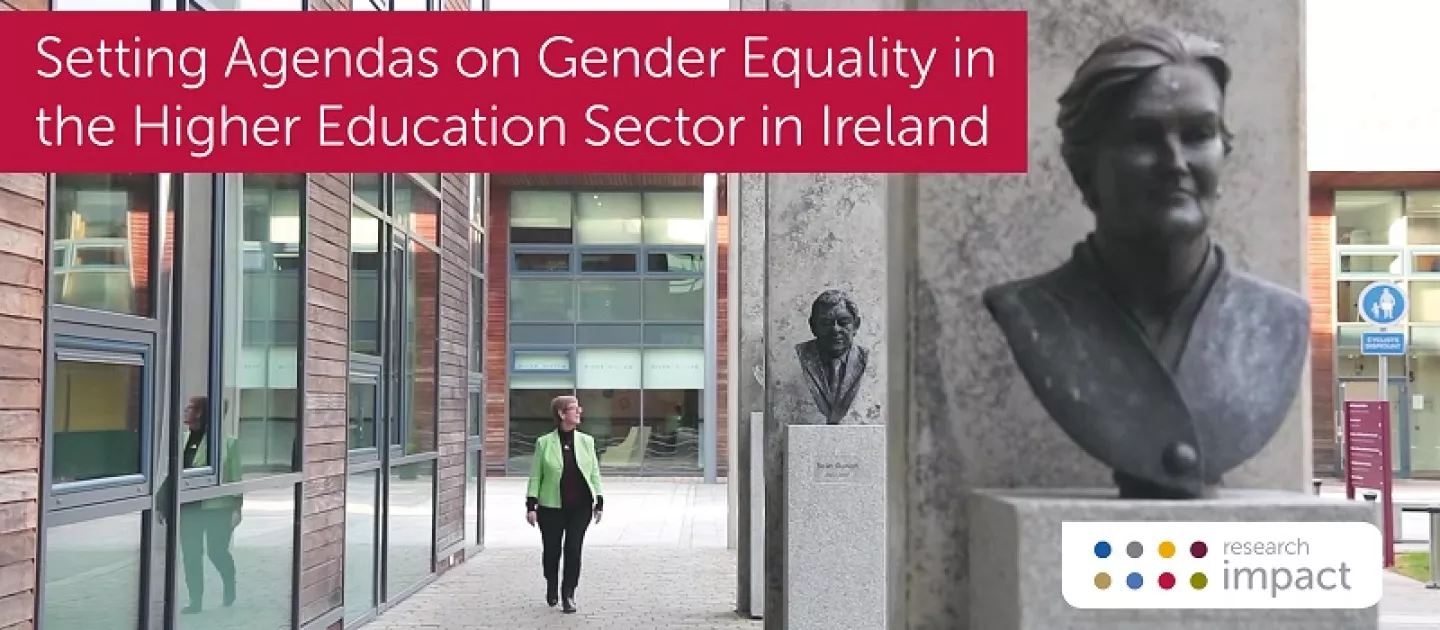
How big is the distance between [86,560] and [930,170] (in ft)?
13.5

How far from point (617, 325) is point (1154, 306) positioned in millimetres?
30612

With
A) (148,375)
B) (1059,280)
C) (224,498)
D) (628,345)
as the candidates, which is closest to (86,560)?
(148,375)

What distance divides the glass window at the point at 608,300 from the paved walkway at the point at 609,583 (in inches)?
399

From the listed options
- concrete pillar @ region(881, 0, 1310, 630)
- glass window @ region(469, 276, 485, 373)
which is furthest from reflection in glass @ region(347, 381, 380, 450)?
concrete pillar @ region(881, 0, 1310, 630)

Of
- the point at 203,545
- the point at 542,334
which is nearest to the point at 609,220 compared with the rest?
the point at 542,334

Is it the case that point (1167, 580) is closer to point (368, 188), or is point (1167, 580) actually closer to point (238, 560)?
point (238, 560)

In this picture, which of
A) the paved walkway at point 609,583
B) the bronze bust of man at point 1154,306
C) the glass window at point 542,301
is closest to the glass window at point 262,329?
the paved walkway at point 609,583

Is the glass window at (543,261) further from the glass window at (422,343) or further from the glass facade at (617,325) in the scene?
the glass window at (422,343)

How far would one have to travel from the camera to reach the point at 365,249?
11500 millimetres

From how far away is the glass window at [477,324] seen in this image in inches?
677

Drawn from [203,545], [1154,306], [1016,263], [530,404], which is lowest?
[203,545]

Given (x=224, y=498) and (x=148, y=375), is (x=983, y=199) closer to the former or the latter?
(x=148, y=375)

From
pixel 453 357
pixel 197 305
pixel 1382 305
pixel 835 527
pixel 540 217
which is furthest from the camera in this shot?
pixel 540 217

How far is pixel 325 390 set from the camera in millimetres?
10227
